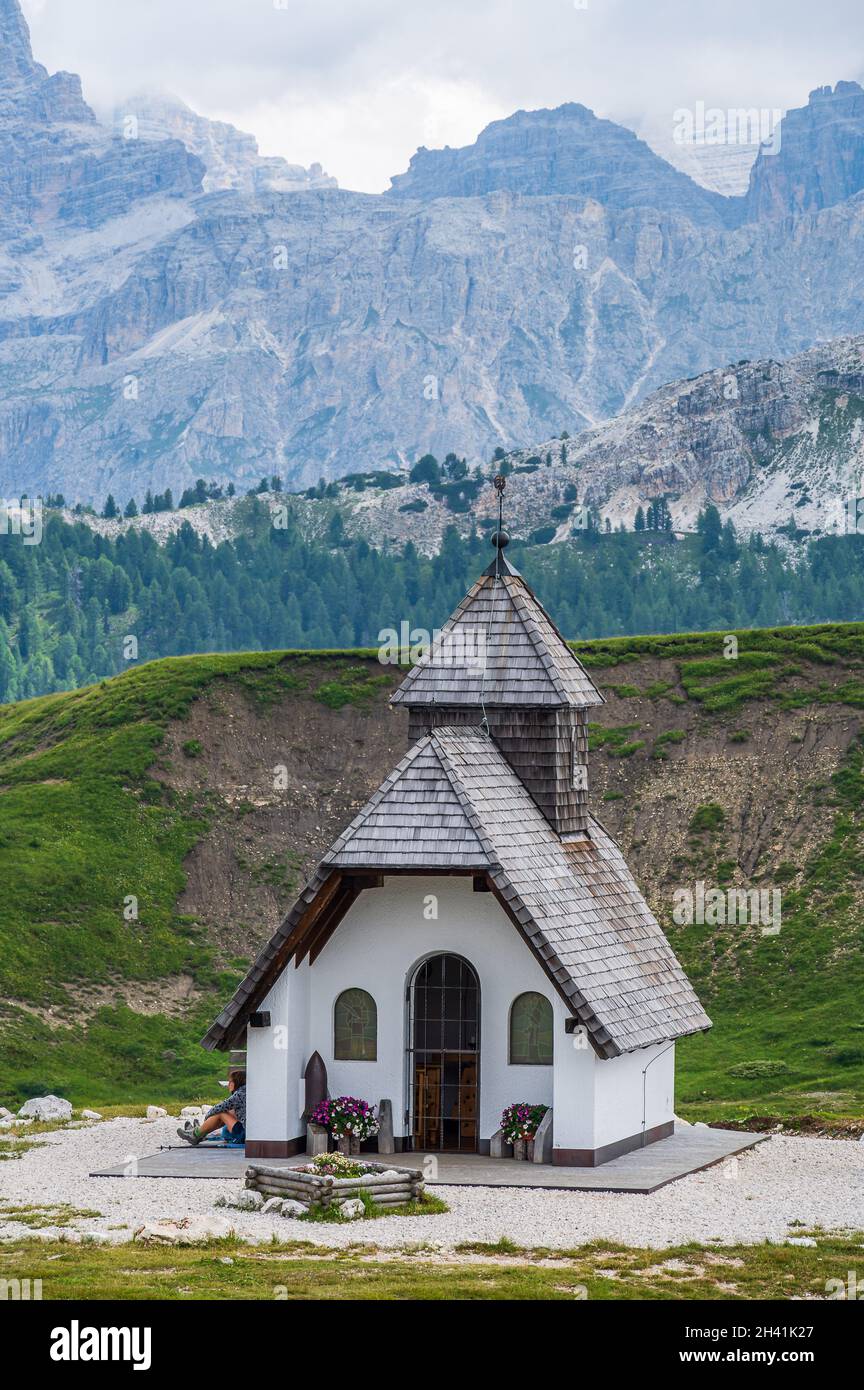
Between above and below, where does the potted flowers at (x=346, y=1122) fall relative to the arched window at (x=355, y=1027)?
below

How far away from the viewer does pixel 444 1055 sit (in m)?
39.2

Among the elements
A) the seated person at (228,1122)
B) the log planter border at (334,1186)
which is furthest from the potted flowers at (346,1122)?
the log planter border at (334,1186)

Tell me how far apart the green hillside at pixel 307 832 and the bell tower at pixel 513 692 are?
15.2 m

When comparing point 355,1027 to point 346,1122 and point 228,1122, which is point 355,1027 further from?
point 228,1122

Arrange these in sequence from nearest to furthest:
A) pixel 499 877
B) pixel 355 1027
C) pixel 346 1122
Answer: pixel 499 877 → pixel 346 1122 → pixel 355 1027

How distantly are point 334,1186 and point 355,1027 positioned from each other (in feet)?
25.8

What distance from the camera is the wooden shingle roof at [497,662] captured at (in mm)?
42250

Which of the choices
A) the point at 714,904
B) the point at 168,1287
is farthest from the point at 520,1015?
the point at 714,904

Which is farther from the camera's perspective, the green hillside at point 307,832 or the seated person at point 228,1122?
the green hillside at point 307,832

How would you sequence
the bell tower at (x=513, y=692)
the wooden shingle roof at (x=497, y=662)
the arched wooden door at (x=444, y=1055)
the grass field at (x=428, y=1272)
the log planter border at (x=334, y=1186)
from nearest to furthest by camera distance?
the grass field at (x=428, y=1272) → the log planter border at (x=334, y=1186) → the arched wooden door at (x=444, y=1055) → the bell tower at (x=513, y=692) → the wooden shingle roof at (x=497, y=662)

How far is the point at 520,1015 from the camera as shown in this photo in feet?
127

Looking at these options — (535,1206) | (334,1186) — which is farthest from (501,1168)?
(334,1186)

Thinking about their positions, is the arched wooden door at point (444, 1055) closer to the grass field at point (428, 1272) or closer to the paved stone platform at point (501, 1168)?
the paved stone platform at point (501, 1168)
